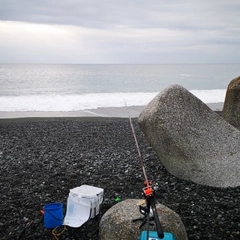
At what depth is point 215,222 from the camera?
14.0 feet

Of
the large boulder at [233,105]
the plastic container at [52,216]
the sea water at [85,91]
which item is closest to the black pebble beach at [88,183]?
the plastic container at [52,216]

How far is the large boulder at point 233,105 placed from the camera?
356 inches

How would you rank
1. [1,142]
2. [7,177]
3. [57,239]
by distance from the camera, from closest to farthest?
[57,239], [7,177], [1,142]

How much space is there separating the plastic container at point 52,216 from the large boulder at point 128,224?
2.10 feet

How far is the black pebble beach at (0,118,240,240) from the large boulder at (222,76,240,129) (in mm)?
2436

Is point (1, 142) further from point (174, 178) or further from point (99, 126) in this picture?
point (174, 178)

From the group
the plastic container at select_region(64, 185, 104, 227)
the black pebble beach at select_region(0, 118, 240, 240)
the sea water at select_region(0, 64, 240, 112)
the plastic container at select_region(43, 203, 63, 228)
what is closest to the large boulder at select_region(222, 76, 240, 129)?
the black pebble beach at select_region(0, 118, 240, 240)

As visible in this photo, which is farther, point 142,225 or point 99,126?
point 99,126

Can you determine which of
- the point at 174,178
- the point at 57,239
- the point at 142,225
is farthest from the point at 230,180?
the point at 57,239

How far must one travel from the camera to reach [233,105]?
915cm

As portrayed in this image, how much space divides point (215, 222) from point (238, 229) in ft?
0.97

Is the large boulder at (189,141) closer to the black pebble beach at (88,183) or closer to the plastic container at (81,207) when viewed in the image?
the black pebble beach at (88,183)

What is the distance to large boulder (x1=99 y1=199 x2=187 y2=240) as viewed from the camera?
3.54 metres

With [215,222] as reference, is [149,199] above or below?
above
